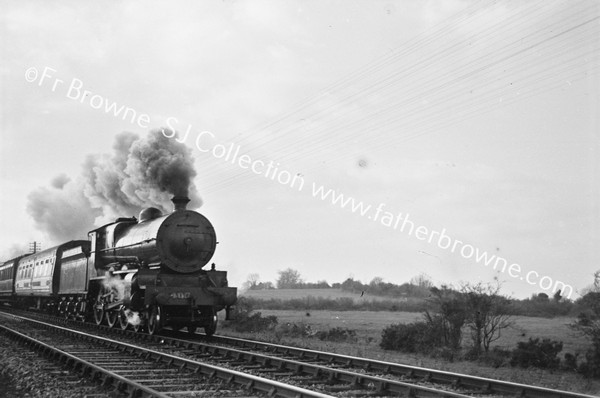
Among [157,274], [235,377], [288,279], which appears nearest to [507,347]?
[157,274]

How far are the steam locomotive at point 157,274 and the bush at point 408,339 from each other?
4.87m

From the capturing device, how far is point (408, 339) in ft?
57.7

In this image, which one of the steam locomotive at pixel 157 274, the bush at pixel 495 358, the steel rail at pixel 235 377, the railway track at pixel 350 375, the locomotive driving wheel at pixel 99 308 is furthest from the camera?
the locomotive driving wheel at pixel 99 308

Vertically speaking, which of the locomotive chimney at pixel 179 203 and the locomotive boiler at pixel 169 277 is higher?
the locomotive chimney at pixel 179 203

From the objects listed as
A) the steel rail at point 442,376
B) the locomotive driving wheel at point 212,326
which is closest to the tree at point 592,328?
the steel rail at point 442,376

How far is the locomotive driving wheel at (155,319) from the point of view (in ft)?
51.6

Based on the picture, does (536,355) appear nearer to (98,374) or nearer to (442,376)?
(442,376)

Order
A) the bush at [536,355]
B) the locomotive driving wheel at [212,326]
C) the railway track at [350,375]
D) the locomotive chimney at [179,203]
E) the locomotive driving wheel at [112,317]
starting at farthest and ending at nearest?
the locomotive driving wheel at [112,317], the locomotive chimney at [179,203], the locomotive driving wheel at [212,326], the bush at [536,355], the railway track at [350,375]

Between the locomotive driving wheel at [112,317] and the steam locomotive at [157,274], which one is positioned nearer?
the steam locomotive at [157,274]

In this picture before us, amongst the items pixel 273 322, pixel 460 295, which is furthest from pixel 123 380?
pixel 273 322

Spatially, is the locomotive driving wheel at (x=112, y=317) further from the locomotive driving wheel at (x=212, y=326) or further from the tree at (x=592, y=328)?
the tree at (x=592, y=328)

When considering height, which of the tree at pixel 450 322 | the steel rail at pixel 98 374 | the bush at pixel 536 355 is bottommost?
the steel rail at pixel 98 374

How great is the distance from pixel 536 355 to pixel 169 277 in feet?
30.9

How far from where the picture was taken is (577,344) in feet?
61.9
